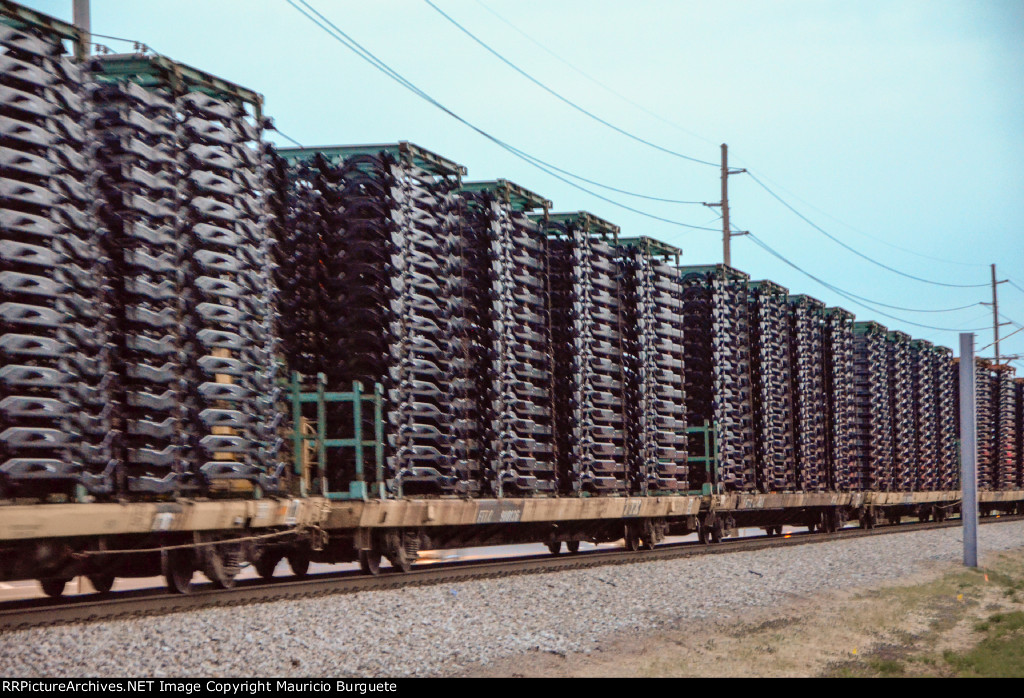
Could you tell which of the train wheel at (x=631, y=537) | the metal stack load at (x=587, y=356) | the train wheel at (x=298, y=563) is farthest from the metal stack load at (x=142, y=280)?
the train wheel at (x=631, y=537)

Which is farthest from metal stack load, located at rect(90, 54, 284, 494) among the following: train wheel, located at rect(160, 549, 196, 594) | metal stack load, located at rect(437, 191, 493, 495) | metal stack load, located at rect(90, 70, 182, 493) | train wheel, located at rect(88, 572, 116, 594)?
metal stack load, located at rect(437, 191, 493, 495)

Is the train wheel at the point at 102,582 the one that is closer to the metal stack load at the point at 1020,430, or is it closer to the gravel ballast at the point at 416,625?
the gravel ballast at the point at 416,625

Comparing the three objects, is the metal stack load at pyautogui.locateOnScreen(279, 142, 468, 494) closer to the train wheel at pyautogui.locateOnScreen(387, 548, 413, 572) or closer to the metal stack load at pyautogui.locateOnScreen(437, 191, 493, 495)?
the metal stack load at pyautogui.locateOnScreen(437, 191, 493, 495)

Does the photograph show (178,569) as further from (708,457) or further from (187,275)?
(708,457)

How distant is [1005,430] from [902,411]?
1446 centimetres

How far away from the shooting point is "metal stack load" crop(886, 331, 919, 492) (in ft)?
125

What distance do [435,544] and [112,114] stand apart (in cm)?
814

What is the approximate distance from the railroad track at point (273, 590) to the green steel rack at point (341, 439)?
115 cm

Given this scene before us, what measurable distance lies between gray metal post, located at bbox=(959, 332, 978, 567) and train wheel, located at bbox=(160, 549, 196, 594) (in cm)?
1526

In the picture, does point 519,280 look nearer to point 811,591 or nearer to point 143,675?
point 811,591

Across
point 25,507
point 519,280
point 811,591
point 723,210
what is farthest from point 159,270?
point 723,210

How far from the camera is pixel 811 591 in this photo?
1712cm

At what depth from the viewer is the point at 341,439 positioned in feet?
49.1

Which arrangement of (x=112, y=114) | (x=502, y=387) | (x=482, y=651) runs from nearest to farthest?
(x=482, y=651) → (x=112, y=114) → (x=502, y=387)
